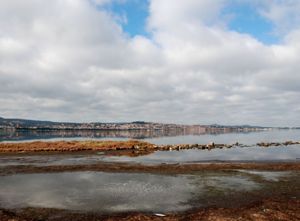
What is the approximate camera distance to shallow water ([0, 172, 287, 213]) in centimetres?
2172

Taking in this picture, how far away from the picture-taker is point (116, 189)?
27.2 meters

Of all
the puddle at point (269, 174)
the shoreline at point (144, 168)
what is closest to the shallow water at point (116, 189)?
the puddle at point (269, 174)

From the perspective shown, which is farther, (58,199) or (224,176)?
(224,176)

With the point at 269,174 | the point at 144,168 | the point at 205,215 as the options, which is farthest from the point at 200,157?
the point at 205,215

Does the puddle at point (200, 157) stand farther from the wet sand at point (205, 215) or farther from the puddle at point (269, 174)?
the wet sand at point (205, 215)

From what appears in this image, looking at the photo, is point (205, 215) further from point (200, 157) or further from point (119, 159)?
point (200, 157)

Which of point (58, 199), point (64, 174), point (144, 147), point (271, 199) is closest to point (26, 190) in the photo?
point (58, 199)

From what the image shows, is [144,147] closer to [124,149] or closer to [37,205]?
[124,149]

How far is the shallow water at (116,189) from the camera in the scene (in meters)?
21.7

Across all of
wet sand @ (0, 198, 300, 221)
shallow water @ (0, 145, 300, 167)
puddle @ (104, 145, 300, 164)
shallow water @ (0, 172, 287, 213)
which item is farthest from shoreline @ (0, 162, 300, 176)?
wet sand @ (0, 198, 300, 221)

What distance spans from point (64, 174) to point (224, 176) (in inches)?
673

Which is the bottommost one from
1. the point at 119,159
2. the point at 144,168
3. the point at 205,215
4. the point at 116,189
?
the point at 116,189

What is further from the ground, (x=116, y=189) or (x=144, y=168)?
(x=144, y=168)

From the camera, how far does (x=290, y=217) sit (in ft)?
56.2
